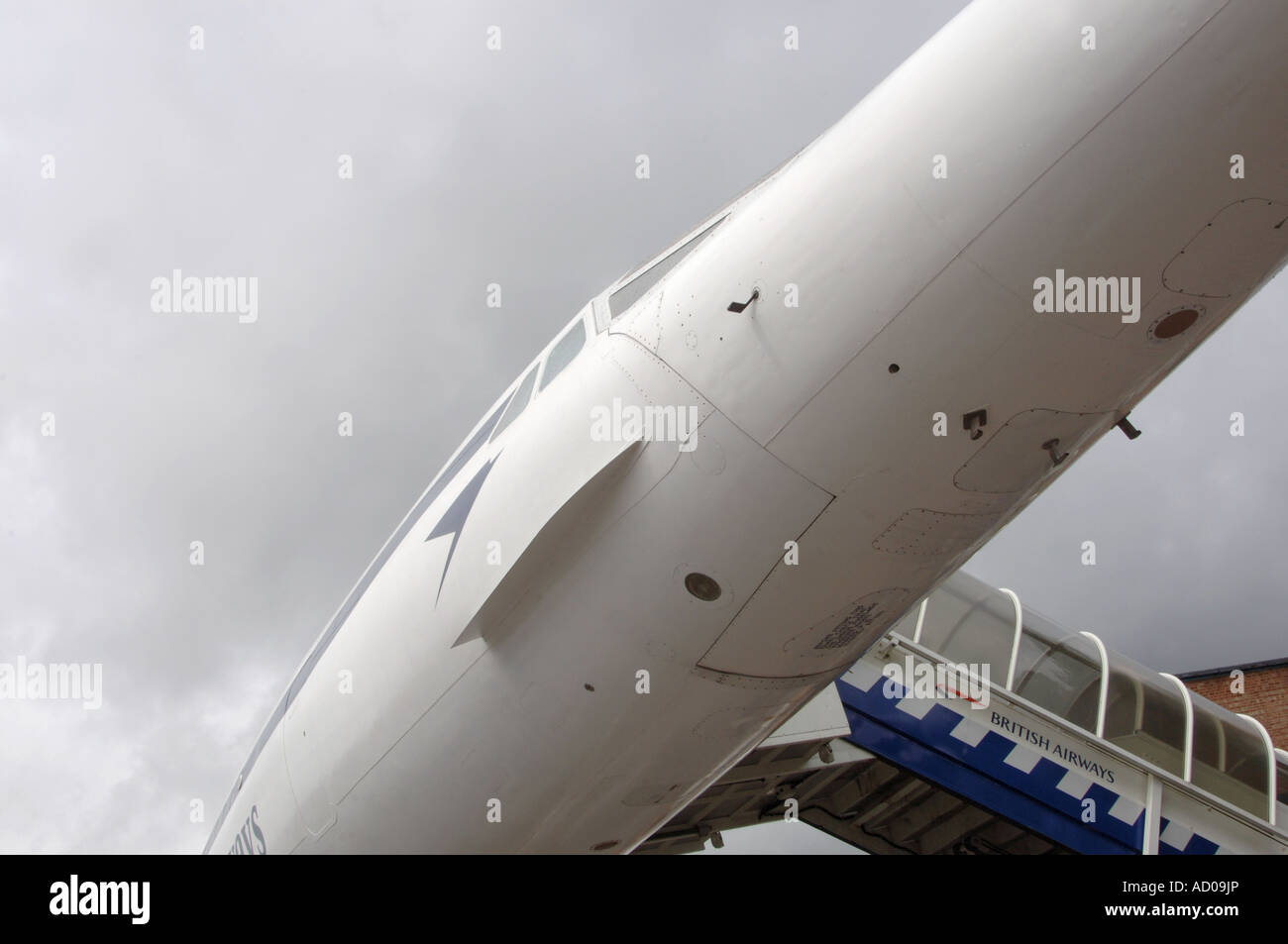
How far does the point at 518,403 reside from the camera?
19.2 ft

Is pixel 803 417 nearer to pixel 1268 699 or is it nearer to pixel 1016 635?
pixel 1016 635

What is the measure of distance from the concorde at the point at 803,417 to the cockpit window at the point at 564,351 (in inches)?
1.3

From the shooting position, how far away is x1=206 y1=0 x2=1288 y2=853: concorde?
11.6 ft

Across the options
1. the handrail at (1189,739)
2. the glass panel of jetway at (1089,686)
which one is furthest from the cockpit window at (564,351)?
the handrail at (1189,739)

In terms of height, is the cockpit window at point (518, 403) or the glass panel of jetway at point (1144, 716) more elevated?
the cockpit window at point (518, 403)

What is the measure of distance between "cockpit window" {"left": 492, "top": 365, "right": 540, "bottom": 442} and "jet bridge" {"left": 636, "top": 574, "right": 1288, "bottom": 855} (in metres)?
5.24

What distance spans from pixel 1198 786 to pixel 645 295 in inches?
398

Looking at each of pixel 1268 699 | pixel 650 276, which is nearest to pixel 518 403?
pixel 650 276

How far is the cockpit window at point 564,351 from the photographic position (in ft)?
18.0

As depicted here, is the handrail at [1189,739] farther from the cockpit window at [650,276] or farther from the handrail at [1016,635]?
the cockpit window at [650,276]

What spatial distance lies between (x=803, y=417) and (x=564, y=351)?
1.82m
